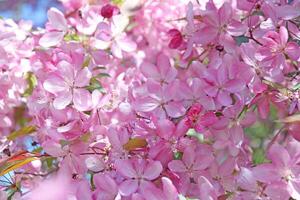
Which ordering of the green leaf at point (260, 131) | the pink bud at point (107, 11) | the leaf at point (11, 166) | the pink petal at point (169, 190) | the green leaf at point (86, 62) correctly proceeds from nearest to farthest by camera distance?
the pink petal at point (169, 190), the leaf at point (11, 166), the green leaf at point (86, 62), the pink bud at point (107, 11), the green leaf at point (260, 131)

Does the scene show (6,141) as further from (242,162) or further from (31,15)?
(31,15)

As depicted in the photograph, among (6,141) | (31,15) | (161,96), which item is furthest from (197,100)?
(31,15)

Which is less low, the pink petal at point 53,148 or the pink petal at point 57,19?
the pink petal at point 57,19

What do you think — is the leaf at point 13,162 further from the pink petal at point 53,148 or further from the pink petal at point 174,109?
the pink petal at point 174,109

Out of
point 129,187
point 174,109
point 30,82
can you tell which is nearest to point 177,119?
point 174,109

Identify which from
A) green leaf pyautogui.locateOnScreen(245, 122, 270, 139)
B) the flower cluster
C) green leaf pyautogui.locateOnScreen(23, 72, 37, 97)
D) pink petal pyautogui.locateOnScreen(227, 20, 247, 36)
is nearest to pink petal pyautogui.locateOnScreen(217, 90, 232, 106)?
the flower cluster

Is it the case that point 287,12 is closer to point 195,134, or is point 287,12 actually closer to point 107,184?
point 195,134

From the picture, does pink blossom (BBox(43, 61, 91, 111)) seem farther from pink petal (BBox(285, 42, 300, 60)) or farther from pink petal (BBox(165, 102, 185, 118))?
pink petal (BBox(285, 42, 300, 60))

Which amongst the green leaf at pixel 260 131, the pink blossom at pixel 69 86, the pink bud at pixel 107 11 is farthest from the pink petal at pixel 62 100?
the green leaf at pixel 260 131

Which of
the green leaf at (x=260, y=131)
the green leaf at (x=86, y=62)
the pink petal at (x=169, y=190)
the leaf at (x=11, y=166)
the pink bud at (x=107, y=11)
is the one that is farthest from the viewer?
the green leaf at (x=260, y=131)
